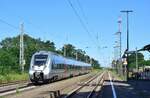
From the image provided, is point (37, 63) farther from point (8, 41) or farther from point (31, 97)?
point (8, 41)

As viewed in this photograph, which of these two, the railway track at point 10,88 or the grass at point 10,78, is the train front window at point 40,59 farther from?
the grass at point 10,78

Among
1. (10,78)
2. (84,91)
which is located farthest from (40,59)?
(10,78)

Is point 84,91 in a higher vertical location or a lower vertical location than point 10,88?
lower

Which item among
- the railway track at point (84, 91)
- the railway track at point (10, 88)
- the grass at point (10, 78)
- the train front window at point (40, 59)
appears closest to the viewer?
the railway track at point (84, 91)

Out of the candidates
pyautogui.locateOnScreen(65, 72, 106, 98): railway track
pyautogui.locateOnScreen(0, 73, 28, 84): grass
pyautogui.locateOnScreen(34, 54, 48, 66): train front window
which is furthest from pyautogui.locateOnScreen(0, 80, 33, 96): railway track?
pyautogui.locateOnScreen(0, 73, 28, 84): grass

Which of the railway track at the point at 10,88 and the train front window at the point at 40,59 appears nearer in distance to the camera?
the railway track at the point at 10,88

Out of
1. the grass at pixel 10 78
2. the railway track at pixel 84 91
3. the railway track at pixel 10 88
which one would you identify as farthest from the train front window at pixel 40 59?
the grass at pixel 10 78

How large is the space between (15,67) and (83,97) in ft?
121

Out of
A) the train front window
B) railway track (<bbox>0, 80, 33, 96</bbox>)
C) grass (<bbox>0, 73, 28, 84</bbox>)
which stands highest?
the train front window

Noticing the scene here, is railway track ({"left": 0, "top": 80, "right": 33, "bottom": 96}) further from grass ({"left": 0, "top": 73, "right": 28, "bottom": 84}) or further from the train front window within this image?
grass ({"left": 0, "top": 73, "right": 28, "bottom": 84})

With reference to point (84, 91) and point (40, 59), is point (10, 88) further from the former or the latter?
point (40, 59)

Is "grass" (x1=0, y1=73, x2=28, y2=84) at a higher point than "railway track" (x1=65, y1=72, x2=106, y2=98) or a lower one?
higher

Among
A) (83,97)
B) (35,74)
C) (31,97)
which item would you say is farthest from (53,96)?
(35,74)

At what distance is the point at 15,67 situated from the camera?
65875 millimetres
